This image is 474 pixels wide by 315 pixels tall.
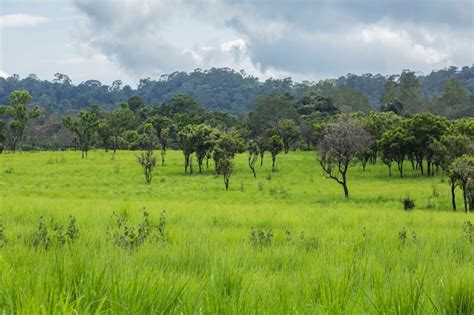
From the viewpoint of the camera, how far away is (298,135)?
294ft

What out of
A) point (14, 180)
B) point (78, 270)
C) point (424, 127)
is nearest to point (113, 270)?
point (78, 270)

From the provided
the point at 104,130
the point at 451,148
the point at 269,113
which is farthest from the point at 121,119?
the point at 451,148

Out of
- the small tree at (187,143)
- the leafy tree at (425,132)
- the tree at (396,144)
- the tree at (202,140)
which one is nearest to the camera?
the tree at (396,144)

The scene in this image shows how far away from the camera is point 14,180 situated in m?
46.6

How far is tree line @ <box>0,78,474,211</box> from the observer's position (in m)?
43.3

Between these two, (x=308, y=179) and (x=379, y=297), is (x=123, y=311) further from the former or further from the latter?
(x=308, y=179)

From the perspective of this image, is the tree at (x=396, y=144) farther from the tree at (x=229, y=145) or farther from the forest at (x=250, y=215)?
the tree at (x=229, y=145)

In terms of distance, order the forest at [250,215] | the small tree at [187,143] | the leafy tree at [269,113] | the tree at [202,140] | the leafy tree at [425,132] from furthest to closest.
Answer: the leafy tree at [269,113] → the tree at [202,140] → the small tree at [187,143] → the leafy tree at [425,132] → the forest at [250,215]

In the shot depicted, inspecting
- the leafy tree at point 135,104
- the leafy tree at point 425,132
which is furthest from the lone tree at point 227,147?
the leafy tree at point 135,104

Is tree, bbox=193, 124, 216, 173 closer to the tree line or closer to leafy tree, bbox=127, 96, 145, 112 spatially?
the tree line

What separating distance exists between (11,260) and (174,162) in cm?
6263

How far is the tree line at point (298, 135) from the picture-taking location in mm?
43281

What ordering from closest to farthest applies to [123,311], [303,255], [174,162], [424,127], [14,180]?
1. [123,311]
2. [303,255]
3. [14,180]
4. [424,127]
5. [174,162]

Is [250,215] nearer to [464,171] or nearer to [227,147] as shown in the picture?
[464,171]
